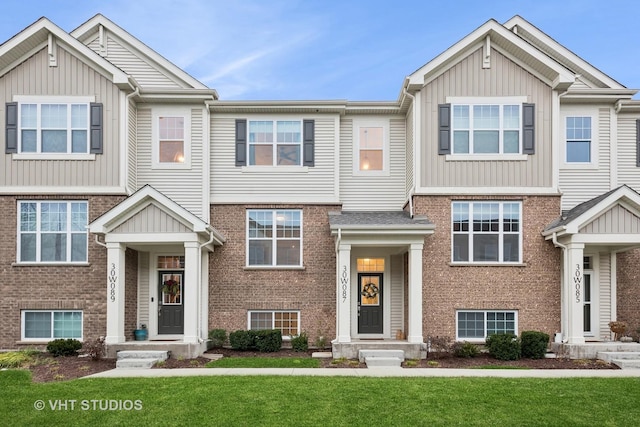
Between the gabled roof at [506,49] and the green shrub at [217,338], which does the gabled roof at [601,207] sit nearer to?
the gabled roof at [506,49]

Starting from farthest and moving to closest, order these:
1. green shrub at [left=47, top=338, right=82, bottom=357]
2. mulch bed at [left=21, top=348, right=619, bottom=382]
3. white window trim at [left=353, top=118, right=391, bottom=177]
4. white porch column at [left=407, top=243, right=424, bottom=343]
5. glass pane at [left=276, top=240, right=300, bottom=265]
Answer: white window trim at [left=353, top=118, right=391, bottom=177] < glass pane at [left=276, top=240, right=300, bottom=265] < green shrub at [left=47, top=338, right=82, bottom=357] < white porch column at [left=407, top=243, right=424, bottom=343] < mulch bed at [left=21, top=348, right=619, bottom=382]

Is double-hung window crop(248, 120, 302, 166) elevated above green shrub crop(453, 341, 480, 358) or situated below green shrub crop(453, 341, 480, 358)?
above

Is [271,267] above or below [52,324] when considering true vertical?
above

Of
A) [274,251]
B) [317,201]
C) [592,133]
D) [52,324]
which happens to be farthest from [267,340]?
[592,133]

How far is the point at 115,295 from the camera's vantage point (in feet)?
46.5

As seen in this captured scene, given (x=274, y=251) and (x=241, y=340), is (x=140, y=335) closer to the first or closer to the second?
(x=241, y=340)

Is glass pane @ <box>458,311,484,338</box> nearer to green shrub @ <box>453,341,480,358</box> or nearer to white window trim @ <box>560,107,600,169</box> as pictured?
green shrub @ <box>453,341,480,358</box>

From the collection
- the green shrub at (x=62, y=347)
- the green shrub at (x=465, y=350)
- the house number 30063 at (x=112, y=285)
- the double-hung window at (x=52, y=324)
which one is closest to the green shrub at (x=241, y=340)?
the house number 30063 at (x=112, y=285)

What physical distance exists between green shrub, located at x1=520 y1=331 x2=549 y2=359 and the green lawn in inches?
124

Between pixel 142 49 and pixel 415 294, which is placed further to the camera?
pixel 142 49

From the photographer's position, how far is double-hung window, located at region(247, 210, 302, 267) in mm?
16328

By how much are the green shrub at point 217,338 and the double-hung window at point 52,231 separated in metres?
4.30

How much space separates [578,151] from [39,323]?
55.9 feet

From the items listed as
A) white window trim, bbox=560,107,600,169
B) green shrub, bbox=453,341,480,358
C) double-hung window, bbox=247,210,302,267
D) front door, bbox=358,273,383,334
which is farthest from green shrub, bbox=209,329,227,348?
white window trim, bbox=560,107,600,169
